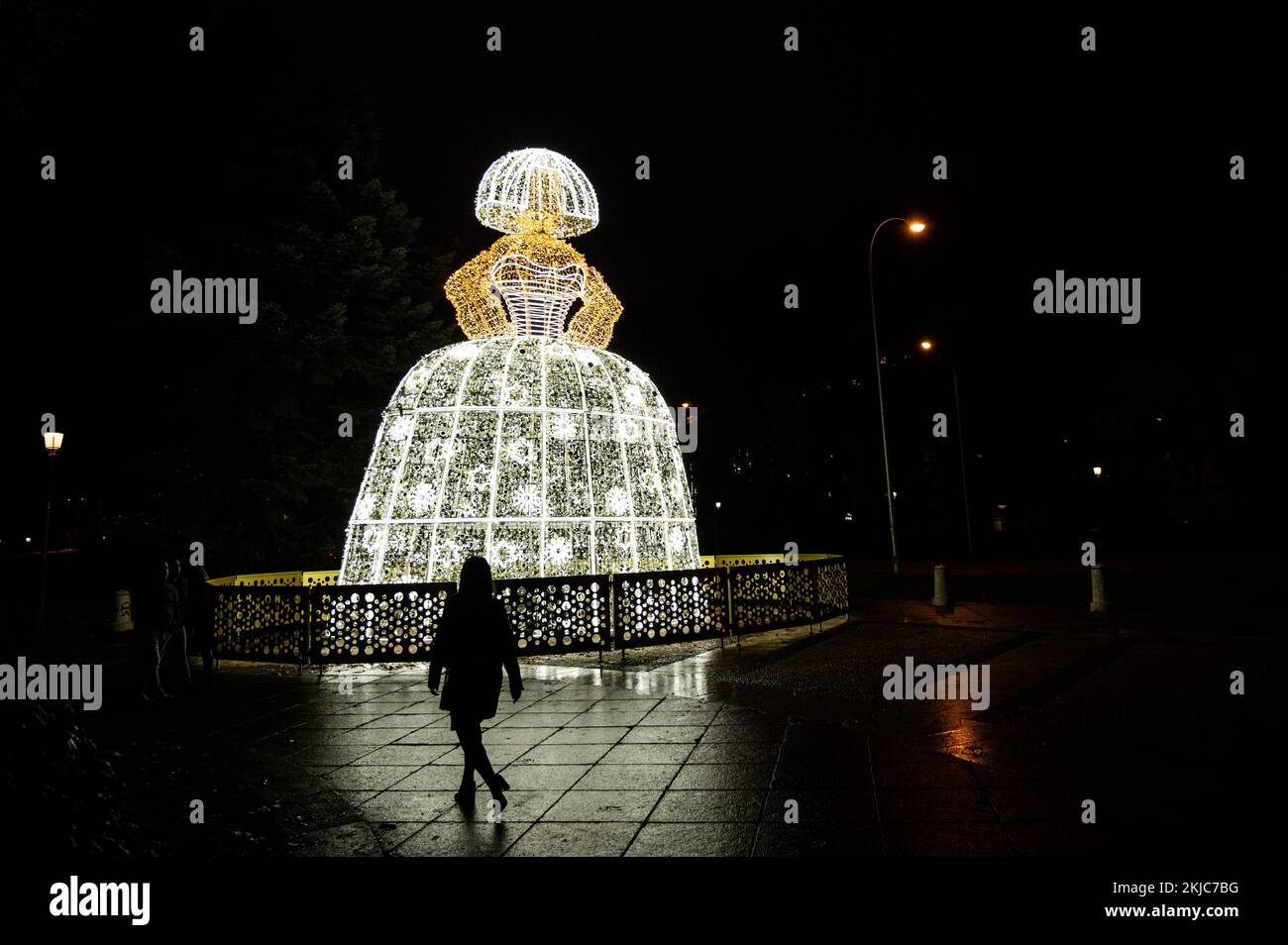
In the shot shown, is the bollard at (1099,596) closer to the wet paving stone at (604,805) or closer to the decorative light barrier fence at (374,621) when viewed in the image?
the decorative light barrier fence at (374,621)

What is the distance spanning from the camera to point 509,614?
38.1ft

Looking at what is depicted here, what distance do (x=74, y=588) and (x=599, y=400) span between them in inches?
1005

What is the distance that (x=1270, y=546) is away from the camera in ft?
106

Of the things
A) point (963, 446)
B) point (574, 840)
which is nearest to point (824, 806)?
point (574, 840)

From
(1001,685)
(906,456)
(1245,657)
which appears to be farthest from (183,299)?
(906,456)

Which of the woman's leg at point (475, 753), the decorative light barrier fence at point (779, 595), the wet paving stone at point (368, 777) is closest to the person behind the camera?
the woman's leg at point (475, 753)

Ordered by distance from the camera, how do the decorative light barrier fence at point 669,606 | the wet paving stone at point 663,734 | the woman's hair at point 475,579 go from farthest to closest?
1. the decorative light barrier fence at point 669,606
2. the wet paving stone at point 663,734
3. the woman's hair at point 475,579

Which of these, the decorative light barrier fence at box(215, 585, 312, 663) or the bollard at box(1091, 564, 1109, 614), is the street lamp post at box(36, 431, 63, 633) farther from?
the bollard at box(1091, 564, 1109, 614)

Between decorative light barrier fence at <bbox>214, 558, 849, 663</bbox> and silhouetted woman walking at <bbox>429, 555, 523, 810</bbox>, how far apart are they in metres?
5.14

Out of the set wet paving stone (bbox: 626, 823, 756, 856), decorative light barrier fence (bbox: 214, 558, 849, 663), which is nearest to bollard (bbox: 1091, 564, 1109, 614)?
decorative light barrier fence (bbox: 214, 558, 849, 663)

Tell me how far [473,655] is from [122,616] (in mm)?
15638

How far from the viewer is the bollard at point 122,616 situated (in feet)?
59.0

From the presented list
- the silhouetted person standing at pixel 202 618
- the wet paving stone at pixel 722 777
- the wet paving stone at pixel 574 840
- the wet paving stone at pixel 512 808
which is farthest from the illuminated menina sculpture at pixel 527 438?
the wet paving stone at pixel 574 840
